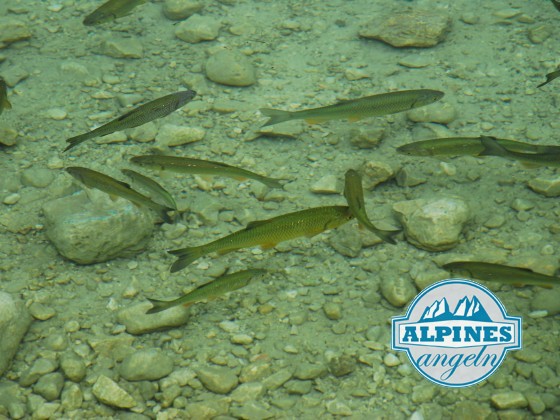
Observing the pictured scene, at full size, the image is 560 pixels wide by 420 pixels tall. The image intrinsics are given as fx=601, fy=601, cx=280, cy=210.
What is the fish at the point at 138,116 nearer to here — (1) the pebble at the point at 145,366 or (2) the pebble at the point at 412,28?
(1) the pebble at the point at 145,366

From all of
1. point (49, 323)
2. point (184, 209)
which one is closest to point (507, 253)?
point (184, 209)

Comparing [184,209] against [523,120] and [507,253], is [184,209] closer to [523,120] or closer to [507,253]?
[507,253]

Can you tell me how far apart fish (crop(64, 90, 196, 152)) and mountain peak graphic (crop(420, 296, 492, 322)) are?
281 centimetres

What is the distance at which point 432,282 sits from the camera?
454 centimetres

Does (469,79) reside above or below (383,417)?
above

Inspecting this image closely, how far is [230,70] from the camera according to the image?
6.99 m

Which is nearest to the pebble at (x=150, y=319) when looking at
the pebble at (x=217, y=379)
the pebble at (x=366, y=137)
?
the pebble at (x=217, y=379)

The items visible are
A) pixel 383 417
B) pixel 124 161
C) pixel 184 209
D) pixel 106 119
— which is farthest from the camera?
pixel 106 119

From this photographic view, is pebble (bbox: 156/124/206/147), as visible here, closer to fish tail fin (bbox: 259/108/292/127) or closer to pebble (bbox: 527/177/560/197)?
fish tail fin (bbox: 259/108/292/127)

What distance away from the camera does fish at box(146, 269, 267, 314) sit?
417 centimetres

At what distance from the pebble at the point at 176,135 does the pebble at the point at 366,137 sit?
1.60 meters

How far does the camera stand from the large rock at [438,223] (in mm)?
4883

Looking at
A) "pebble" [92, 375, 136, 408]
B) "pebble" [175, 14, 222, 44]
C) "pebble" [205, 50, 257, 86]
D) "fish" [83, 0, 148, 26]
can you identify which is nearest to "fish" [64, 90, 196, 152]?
"pebble" [205, 50, 257, 86]

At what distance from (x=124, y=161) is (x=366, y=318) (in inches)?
118
